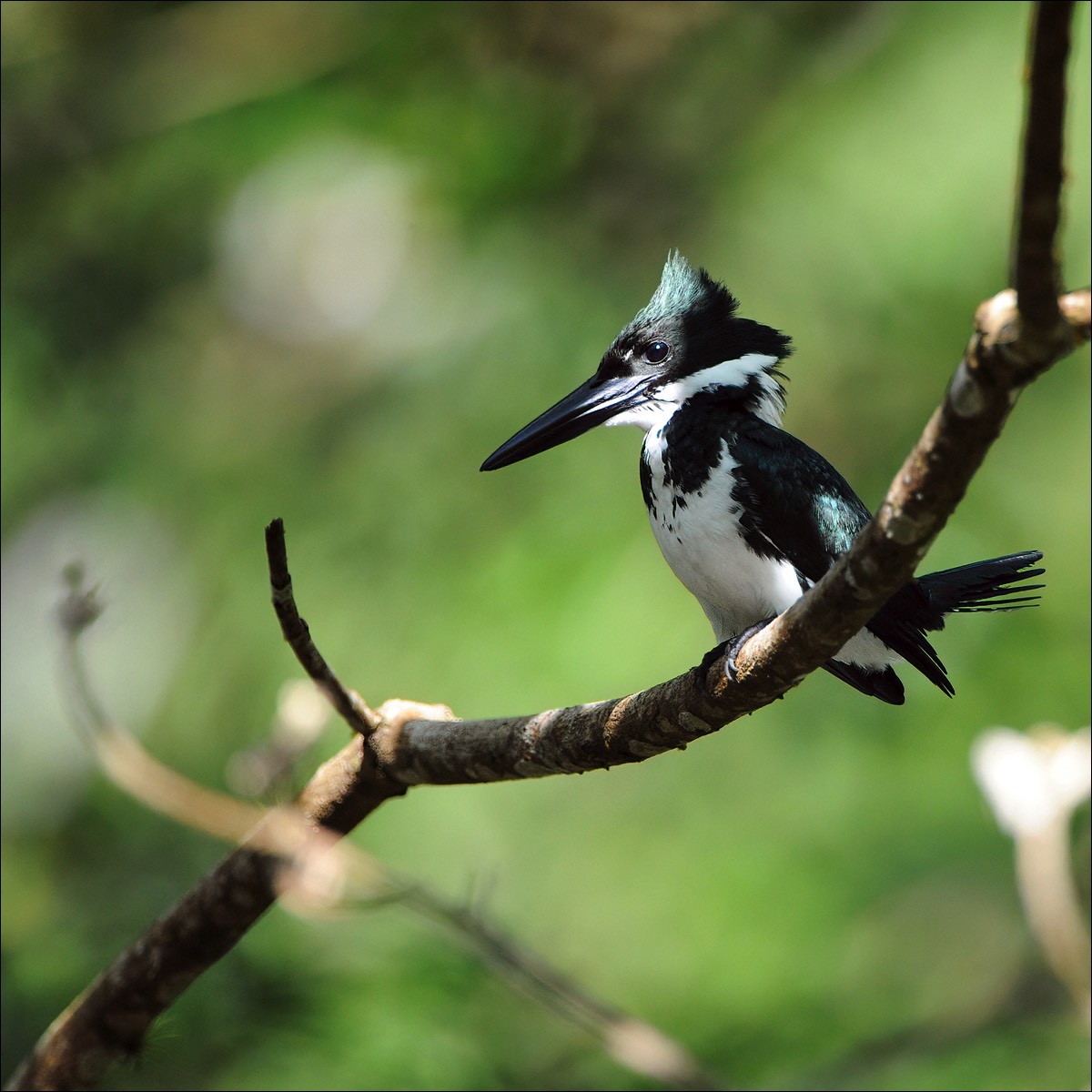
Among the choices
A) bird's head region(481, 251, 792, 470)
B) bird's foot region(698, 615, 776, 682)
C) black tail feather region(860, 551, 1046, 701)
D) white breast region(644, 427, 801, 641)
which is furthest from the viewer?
bird's head region(481, 251, 792, 470)

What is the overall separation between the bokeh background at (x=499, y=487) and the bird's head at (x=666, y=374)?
2.65 feet

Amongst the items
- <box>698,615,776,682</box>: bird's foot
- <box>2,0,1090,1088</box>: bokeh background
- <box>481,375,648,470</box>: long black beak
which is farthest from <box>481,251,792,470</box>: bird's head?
<box>2,0,1090,1088</box>: bokeh background

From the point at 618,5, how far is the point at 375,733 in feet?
11.2

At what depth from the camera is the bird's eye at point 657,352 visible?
227cm

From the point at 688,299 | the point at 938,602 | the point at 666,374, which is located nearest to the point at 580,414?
the point at 666,374

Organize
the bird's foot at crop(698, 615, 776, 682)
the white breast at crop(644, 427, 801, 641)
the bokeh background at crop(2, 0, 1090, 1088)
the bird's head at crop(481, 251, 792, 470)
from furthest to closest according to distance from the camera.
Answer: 1. the bokeh background at crop(2, 0, 1090, 1088)
2. the bird's head at crop(481, 251, 792, 470)
3. the white breast at crop(644, 427, 801, 641)
4. the bird's foot at crop(698, 615, 776, 682)

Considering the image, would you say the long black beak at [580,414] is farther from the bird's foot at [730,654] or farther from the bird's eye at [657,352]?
the bird's foot at [730,654]

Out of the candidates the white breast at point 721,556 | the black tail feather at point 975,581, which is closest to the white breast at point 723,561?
the white breast at point 721,556

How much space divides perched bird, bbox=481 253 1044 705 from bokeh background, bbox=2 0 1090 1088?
2.40 feet

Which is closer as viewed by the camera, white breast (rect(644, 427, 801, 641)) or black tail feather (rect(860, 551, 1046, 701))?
black tail feather (rect(860, 551, 1046, 701))

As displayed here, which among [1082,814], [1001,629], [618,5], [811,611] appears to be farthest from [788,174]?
[811,611]

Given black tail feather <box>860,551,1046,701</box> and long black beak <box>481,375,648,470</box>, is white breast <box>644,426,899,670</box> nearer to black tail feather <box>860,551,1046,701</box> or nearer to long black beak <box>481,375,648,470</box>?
black tail feather <box>860,551,1046,701</box>

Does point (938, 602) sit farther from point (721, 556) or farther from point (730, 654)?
point (730, 654)

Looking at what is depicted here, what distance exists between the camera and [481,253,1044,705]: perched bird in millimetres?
1930
